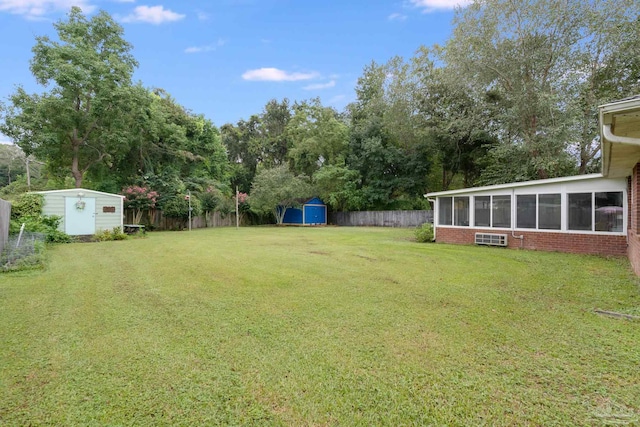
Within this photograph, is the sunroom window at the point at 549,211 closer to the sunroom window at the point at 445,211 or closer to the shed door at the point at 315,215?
the sunroom window at the point at 445,211

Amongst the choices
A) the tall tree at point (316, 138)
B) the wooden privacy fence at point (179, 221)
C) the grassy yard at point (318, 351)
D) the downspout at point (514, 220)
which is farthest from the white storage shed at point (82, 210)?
A: the tall tree at point (316, 138)

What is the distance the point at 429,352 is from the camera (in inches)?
109

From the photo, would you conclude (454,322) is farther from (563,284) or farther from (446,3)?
(446,3)

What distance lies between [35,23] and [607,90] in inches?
1015

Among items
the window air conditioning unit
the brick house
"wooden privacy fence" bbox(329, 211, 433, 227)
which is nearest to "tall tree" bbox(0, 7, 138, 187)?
"wooden privacy fence" bbox(329, 211, 433, 227)

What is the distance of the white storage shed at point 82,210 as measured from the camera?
12.3 m

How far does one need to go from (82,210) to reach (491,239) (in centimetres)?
1500

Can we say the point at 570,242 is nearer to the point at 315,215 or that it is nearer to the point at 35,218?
the point at 35,218

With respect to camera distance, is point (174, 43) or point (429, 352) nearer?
point (429, 352)

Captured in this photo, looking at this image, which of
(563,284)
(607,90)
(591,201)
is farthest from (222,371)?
(607,90)

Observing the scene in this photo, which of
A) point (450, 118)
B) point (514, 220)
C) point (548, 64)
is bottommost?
point (514, 220)

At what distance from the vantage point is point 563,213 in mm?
8812

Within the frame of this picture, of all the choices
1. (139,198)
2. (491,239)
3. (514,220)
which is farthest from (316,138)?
(514,220)

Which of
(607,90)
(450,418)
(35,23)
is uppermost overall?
(35,23)
